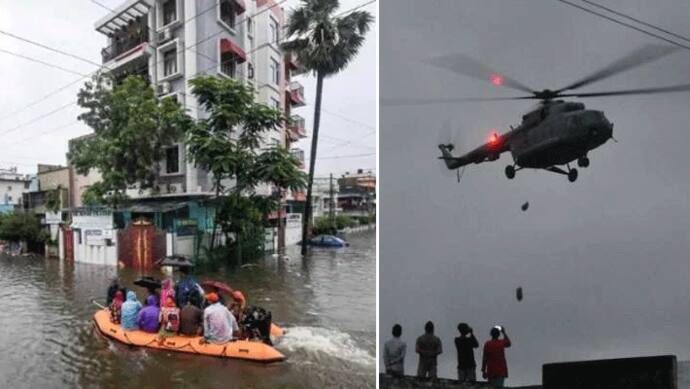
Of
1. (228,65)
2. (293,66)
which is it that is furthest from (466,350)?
(228,65)

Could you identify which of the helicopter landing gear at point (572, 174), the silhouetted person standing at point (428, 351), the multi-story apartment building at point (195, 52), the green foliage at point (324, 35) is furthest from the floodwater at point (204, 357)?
the helicopter landing gear at point (572, 174)

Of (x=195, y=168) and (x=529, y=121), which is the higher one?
(x=529, y=121)

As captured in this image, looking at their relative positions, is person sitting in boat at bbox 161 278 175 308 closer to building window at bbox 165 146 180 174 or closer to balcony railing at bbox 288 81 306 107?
building window at bbox 165 146 180 174

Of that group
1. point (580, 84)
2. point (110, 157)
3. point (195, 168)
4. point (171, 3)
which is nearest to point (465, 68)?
point (580, 84)

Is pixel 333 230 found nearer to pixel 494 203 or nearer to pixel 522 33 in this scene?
pixel 494 203

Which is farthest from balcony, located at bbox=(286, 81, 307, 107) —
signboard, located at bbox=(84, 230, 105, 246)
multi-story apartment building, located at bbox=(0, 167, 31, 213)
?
multi-story apartment building, located at bbox=(0, 167, 31, 213)

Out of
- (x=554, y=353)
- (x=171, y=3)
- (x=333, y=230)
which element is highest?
(x=171, y=3)

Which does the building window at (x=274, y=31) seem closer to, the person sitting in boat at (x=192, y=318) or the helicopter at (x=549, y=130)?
the helicopter at (x=549, y=130)
